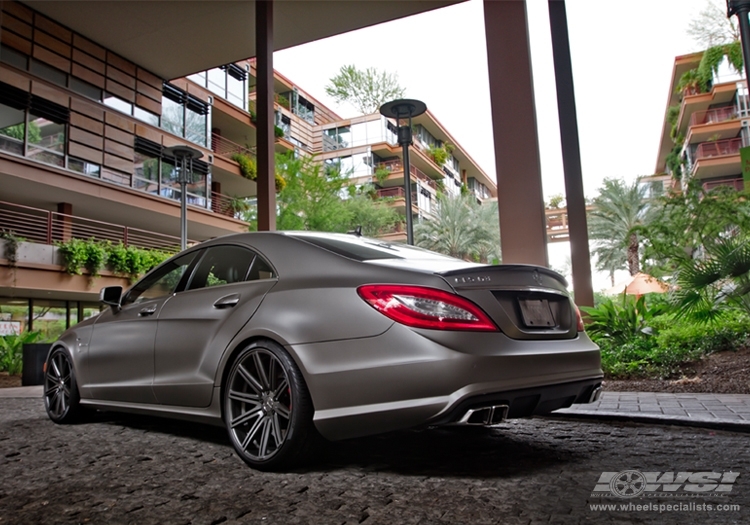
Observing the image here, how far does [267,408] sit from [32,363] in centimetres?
1059

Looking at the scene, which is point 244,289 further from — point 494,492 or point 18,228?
point 18,228

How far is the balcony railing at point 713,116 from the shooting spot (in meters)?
35.9

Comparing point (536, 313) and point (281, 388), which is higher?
point (536, 313)

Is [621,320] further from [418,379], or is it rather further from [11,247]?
[11,247]

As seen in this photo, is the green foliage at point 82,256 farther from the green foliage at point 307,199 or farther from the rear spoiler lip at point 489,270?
the rear spoiler lip at point 489,270

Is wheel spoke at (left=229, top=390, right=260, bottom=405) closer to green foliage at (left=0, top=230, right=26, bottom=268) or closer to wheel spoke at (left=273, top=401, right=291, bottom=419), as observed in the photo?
wheel spoke at (left=273, top=401, right=291, bottom=419)

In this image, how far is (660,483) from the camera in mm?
2545

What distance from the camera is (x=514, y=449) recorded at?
3344 mm

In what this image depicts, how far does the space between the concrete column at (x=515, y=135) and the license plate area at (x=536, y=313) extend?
5508 mm

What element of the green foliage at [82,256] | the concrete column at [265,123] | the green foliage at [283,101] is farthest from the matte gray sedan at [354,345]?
the green foliage at [283,101]

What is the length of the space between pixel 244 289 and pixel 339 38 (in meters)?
11.9

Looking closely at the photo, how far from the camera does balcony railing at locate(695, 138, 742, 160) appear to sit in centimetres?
3441

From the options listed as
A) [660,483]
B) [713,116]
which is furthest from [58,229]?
[713,116]

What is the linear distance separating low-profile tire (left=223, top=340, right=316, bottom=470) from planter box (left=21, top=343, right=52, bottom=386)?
10153 millimetres
